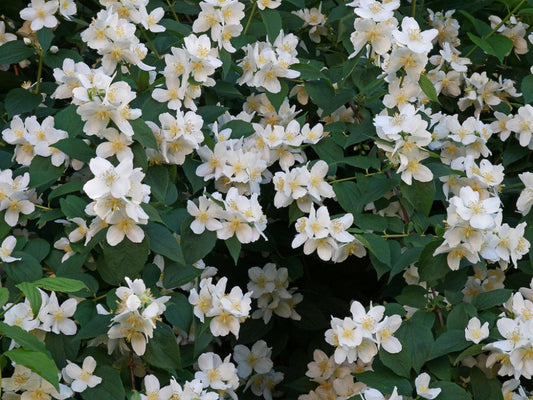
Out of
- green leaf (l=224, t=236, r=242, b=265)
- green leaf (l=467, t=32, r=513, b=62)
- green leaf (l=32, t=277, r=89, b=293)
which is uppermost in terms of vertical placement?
green leaf (l=32, t=277, r=89, b=293)

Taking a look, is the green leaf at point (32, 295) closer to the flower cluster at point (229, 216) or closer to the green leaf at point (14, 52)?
the flower cluster at point (229, 216)

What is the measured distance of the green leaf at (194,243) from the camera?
6.98 ft

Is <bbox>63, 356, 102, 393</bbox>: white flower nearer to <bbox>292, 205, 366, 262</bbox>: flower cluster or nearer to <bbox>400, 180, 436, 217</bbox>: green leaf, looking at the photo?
<bbox>292, 205, 366, 262</bbox>: flower cluster

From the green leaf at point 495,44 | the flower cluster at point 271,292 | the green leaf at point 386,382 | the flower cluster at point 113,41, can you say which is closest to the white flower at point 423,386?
the green leaf at point 386,382

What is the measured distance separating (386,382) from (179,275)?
557mm

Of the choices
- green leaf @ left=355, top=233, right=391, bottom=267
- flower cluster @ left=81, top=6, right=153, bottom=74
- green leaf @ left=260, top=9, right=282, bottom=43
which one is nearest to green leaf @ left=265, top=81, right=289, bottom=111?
green leaf @ left=260, top=9, right=282, bottom=43

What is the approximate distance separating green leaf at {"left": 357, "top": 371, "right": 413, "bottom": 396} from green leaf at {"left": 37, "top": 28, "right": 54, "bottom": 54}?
1.33 m

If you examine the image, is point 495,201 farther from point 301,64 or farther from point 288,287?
point 288,287

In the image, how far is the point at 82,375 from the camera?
6.64 ft

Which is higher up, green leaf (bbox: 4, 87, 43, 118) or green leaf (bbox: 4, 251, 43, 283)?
green leaf (bbox: 4, 87, 43, 118)

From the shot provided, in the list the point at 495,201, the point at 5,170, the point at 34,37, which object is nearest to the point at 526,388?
the point at 495,201

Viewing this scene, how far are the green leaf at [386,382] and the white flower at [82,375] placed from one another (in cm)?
63

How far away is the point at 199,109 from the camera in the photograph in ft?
7.98

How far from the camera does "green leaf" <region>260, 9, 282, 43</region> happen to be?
2.48 m
